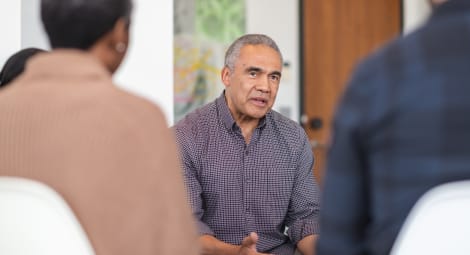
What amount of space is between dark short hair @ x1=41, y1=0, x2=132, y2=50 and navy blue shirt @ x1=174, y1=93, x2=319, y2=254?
1028mm

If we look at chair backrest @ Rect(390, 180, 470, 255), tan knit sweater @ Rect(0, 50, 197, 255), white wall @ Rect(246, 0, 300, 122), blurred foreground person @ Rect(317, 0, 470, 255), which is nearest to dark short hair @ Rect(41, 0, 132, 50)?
tan knit sweater @ Rect(0, 50, 197, 255)

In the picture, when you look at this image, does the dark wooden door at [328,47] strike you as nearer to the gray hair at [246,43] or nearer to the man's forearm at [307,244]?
the gray hair at [246,43]

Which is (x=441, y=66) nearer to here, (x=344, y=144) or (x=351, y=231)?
(x=344, y=144)

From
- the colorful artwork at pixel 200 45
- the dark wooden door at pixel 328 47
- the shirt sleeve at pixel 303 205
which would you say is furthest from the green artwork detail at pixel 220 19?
the shirt sleeve at pixel 303 205

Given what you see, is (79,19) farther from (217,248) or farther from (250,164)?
(250,164)

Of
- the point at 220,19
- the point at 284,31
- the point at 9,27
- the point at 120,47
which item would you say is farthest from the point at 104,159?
the point at 284,31

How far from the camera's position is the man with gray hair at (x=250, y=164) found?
2.32m

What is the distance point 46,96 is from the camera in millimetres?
1219

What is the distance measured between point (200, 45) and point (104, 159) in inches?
120

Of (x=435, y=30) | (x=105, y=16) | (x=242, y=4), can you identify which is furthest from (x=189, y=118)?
(x=242, y=4)

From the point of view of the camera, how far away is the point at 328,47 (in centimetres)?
480

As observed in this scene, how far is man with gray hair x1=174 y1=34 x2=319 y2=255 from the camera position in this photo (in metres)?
2.32

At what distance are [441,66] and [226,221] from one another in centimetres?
140

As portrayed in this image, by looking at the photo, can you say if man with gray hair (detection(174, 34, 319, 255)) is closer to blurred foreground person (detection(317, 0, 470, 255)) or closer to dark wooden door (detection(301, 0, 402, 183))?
blurred foreground person (detection(317, 0, 470, 255))
